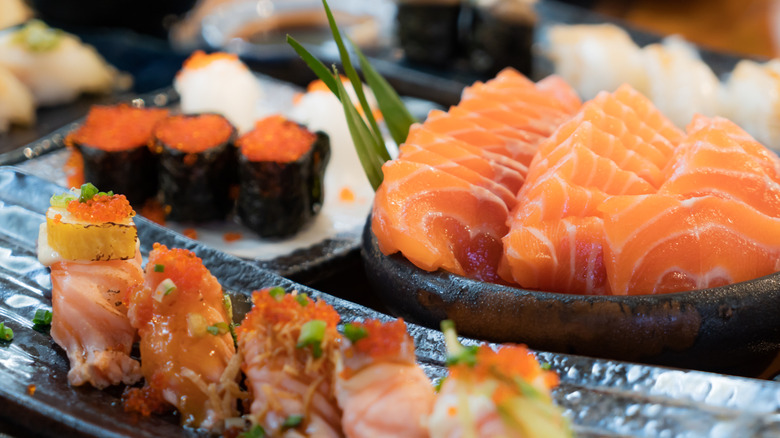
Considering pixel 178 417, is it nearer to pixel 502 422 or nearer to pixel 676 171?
pixel 502 422

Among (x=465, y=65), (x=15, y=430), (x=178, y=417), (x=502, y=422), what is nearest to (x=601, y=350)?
(x=502, y=422)

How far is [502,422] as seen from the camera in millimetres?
1251

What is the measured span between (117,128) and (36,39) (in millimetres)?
1499

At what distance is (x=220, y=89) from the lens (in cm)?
352

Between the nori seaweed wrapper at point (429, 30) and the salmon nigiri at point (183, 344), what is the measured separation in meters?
3.13

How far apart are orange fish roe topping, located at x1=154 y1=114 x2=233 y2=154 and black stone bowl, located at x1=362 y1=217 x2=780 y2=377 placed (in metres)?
1.39

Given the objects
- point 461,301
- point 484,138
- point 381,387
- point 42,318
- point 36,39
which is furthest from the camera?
point 36,39

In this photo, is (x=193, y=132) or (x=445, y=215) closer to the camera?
(x=445, y=215)

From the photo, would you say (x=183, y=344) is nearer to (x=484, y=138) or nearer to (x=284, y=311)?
(x=284, y=311)

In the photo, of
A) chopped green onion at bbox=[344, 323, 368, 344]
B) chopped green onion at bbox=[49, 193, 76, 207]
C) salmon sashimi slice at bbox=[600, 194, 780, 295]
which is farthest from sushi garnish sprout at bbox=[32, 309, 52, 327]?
salmon sashimi slice at bbox=[600, 194, 780, 295]

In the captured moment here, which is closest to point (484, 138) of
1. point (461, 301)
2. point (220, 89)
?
point (461, 301)

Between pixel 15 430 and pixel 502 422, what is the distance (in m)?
1.17

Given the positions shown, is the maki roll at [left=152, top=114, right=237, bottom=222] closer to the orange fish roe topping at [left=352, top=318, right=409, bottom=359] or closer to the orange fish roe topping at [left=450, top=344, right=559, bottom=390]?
the orange fish roe topping at [left=352, top=318, right=409, bottom=359]

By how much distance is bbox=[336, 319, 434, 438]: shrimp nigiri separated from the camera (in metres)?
1.40
